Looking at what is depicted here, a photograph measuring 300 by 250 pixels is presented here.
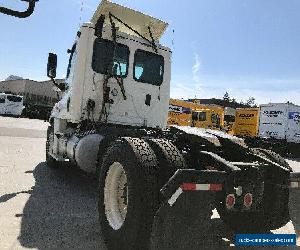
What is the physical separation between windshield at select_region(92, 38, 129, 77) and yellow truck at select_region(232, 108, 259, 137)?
19.9 m

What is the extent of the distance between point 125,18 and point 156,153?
14.7 ft

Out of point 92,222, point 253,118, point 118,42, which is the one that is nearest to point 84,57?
point 118,42

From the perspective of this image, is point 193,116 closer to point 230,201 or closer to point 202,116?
point 202,116

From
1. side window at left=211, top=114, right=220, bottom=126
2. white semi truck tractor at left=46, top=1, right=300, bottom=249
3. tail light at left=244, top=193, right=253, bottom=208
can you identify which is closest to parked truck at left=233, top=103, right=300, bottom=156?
side window at left=211, top=114, right=220, bottom=126

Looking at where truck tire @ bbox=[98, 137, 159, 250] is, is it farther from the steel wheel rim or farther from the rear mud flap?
the rear mud flap

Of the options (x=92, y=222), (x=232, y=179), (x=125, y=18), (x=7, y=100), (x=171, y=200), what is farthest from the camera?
(x=7, y=100)

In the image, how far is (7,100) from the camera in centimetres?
3775

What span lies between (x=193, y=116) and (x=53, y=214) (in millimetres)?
22360

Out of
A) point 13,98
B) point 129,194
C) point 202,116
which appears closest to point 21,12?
point 129,194

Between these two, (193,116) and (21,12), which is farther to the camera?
(193,116)

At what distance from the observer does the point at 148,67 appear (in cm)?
741

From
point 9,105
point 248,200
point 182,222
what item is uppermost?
point 9,105

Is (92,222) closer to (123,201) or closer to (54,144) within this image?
(123,201)

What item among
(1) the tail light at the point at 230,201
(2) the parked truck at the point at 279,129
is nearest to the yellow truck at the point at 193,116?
(2) the parked truck at the point at 279,129
